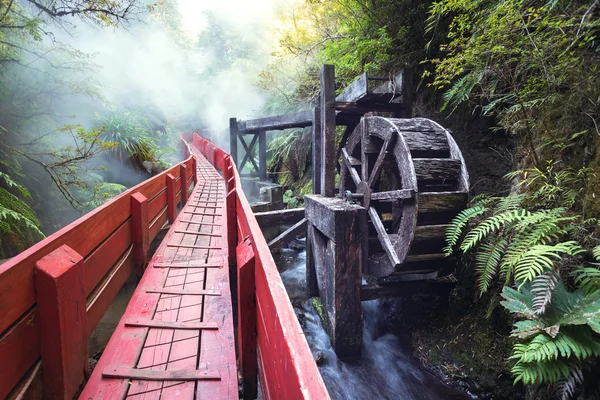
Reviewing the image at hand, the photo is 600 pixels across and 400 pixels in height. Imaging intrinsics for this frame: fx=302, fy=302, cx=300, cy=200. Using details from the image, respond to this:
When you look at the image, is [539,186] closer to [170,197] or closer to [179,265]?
[179,265]

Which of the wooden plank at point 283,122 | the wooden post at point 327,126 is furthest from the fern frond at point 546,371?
the wooden plank at point 283,122

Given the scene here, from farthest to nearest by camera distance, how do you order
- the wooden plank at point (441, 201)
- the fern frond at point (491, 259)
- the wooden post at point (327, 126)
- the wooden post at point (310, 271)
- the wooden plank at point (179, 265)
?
the wooden post at point (310, 271), the wooden post at point (327, 126), the wooden plank at point (441, 201), the wooden plank at point (179, 265), the fern frond at point (491, 259)

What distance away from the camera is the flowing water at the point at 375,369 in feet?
12.3

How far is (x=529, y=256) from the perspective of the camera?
240 cm

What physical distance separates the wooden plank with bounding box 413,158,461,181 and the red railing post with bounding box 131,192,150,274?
349cm

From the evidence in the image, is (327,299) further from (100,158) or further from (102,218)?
(100,158)

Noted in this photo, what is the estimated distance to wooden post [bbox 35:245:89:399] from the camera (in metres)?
1.29

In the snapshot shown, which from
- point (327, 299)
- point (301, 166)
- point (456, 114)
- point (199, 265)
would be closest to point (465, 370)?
point (327, 299)

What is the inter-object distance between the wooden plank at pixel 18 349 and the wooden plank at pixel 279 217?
193 inches

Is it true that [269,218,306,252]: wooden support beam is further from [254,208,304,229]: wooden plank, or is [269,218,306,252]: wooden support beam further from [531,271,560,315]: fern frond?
[531,271,560,315]: fern frond

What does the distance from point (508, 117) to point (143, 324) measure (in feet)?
14.6

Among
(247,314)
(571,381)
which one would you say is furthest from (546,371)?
(247,314)

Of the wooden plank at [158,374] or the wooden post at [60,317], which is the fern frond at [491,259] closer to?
the wooden plank at [158,374]

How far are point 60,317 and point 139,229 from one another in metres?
1.72
